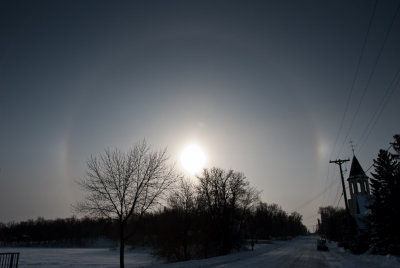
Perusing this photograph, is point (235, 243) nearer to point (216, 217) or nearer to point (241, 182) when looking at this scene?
point (216, 217)

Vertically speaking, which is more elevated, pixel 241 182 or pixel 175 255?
pixel 241 182

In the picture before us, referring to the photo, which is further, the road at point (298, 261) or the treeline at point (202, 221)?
the treeline at point (202, 221)

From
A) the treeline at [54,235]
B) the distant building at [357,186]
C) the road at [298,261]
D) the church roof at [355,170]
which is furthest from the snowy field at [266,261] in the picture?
the treeline at [54,235]

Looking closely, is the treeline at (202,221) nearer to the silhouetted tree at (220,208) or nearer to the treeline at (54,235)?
the silhouetted tree at (220,208)

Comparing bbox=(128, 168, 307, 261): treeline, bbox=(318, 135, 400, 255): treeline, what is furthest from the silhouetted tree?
bbox=(318, 135, 400, 255): treeline

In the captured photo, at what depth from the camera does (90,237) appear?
150625mm

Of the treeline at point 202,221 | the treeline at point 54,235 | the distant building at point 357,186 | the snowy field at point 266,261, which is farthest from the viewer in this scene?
the treeline at point 54,235

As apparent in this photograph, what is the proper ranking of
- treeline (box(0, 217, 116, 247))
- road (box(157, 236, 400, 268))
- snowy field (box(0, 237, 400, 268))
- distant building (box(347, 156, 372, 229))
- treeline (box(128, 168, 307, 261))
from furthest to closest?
treeline (box(0, 217, 116, 247)) → distant building (box(347, 156, 372, 229)) → treeline (box(128, 168, 307, 261)) → snowy field (box(0, 237, 400, 268)) → road (box(157, 236, 400, 268))

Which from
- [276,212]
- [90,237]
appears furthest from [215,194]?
[90,237]

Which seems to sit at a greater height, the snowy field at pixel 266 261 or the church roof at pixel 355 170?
the church roof at pixel 355 170

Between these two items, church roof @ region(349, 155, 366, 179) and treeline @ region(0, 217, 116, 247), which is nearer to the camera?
church roof @ region(349, 155, 366, 179)

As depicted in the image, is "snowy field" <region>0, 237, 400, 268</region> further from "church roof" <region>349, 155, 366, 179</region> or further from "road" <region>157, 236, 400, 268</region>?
"church roof" <region>349, 155, 366, 179</region>

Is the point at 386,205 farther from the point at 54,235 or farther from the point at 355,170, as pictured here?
the point at 54,235

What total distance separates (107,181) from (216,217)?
24604mm
